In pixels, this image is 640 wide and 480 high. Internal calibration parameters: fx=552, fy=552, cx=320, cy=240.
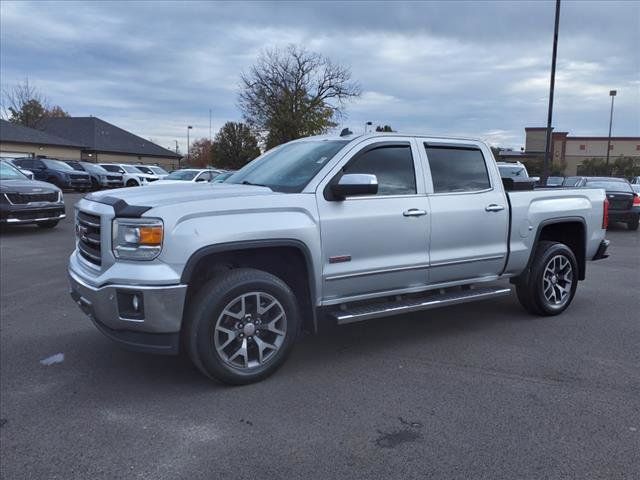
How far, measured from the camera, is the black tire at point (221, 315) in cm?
384

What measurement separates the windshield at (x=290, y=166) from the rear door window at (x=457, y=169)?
3.10 feet

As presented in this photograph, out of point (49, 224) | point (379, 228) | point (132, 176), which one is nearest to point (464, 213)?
point (379, 228)

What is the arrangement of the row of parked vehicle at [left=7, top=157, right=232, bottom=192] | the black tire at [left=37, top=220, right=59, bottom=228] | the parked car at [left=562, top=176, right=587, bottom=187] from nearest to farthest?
the black tire at [left=37, top=220, right=59, bottom=228]
the parked car at [left=562, top=176, right=587, bottom=187]
the row of parked vehicle at [left=7, top=157, right=232, bottom=192]

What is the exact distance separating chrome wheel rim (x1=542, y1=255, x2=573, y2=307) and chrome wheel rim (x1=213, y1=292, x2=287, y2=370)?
3229mm

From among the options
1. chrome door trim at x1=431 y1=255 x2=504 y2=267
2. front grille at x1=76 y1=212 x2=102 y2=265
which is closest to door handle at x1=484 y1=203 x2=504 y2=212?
chrome door trim at x1=431 y1=255 x2=504 y2=267

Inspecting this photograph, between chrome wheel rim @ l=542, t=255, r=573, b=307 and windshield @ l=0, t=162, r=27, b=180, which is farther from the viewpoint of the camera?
windshield @ l=0, t=162, r=27, b=180

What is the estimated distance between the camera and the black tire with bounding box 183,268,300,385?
3.84 meters

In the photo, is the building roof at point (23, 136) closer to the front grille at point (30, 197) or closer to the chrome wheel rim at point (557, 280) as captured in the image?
the front grille at point (30, 197)

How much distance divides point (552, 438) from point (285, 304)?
200 cm

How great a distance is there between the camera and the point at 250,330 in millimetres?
4062

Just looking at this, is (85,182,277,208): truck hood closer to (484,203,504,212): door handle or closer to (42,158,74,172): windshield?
(484,203,504,212): door handle

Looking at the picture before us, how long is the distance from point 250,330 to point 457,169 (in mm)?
2627

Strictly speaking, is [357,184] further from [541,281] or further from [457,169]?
[541,281]

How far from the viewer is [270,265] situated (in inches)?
175
